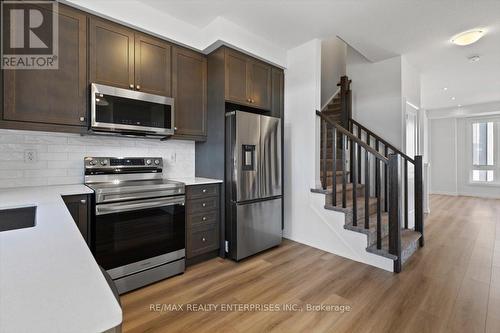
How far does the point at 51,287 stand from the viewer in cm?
55

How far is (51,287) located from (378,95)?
4.36 m

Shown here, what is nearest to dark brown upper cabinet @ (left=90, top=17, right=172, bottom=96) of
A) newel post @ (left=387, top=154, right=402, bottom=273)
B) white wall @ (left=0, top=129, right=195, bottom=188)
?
white wall @ (left=0, top=129, right=195, bottom=188)

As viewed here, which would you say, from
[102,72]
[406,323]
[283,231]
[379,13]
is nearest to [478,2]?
[379,13]

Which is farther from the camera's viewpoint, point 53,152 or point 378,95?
point 378,95

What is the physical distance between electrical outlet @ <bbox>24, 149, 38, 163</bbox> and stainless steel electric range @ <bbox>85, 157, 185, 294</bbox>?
1.27ft

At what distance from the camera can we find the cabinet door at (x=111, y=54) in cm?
219

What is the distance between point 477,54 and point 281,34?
301cm

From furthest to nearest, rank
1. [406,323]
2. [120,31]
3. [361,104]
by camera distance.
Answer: [361,104] → [120,31] → [406,323]

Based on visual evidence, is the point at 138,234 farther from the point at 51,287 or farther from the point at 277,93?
the point at 277,93

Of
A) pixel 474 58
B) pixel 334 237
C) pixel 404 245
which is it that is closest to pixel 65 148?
pixel 334 237

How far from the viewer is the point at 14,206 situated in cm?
Result: 144

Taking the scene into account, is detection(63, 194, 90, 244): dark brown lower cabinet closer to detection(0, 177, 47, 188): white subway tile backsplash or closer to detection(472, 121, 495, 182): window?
detection(0, 177, 47, 188): white subway tile backsplash

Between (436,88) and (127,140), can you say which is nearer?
(127,140)

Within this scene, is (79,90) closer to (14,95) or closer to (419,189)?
(14,95)
